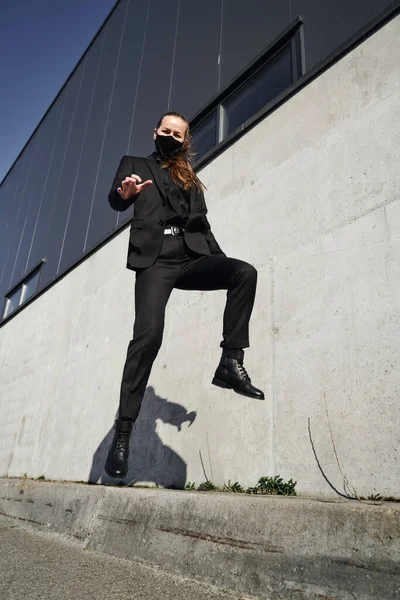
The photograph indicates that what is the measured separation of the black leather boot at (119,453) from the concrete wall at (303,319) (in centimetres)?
157

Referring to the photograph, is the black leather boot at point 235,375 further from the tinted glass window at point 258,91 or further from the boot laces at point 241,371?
the tinted glass window at point 258,91

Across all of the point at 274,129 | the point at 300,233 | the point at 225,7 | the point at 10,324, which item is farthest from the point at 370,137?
the point at 10,324

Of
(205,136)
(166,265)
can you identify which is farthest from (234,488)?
(205,136)

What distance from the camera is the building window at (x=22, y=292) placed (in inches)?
452

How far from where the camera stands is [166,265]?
2.58 meters

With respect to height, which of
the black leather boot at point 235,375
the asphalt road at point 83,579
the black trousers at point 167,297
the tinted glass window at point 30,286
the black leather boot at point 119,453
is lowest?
the asphalt road at point 83,579

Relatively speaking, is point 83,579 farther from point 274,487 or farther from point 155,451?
point 155,451

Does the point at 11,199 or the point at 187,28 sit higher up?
the point at 11,199

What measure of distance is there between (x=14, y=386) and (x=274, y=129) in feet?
25.8

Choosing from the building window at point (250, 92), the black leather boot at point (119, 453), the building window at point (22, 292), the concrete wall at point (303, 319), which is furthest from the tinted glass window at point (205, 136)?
the building window at point (22, 292)

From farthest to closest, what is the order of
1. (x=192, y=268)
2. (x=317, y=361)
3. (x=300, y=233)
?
(x=300, y=233)
(x=317, y=361)
(x=192, y=268)

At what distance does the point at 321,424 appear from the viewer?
3225mm

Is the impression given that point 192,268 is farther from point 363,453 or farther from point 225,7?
point 225,7

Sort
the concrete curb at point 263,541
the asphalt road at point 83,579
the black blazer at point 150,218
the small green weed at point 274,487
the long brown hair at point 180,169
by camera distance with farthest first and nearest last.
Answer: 1. the small green weed at point 274,487
2. the long brown hair at point 180,169
3. the black blazer at point 150,218
4. the asphalt road at point 83,579
5. the concrete curb at point 263,541
